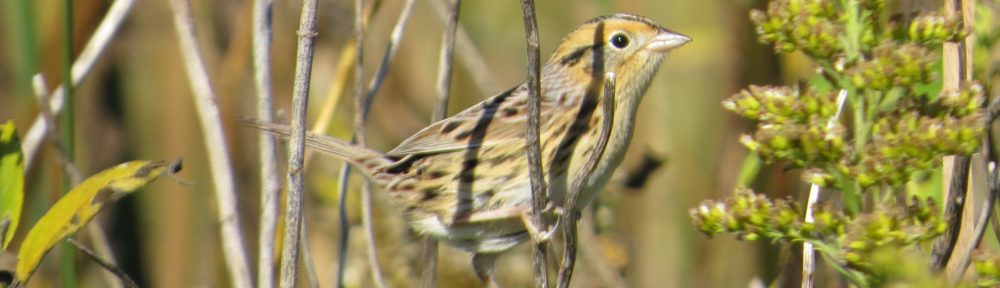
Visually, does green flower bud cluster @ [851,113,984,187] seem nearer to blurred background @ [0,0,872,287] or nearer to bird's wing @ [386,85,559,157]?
bird's wing @ [386,85,559,157]

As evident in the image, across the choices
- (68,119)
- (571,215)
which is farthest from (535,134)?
(68,119)

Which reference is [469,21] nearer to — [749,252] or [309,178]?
[309,178]

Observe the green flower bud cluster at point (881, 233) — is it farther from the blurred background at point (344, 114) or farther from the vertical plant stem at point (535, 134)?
the blurred background at point (344, 114)

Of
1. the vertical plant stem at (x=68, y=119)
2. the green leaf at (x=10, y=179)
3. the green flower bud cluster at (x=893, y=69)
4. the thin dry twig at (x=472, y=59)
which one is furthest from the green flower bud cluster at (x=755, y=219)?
the thin dry twig at (x=472, y=59)

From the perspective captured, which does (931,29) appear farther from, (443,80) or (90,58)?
(90,58)

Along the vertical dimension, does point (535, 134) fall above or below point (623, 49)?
below

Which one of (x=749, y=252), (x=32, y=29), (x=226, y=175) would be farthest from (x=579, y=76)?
(x=749, y=252)
